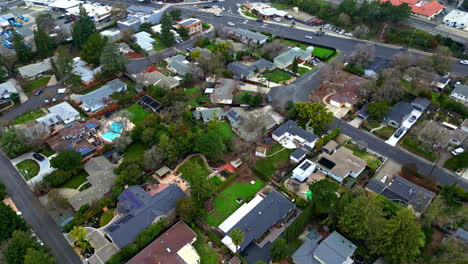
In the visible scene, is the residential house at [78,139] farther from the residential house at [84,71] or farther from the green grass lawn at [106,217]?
the residential house at [84,71]

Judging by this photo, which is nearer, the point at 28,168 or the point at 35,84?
the point at 28,168

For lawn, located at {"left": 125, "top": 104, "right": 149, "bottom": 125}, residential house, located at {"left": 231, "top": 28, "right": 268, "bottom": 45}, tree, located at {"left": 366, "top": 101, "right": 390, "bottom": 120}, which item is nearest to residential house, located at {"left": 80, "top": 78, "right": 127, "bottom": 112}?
lawn, located at {"left": 125, "top": 104, "right": 149, "bottom": 125}

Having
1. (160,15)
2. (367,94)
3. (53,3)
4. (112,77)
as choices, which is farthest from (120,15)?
(367,94)

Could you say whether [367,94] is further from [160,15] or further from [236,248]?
[160,15]

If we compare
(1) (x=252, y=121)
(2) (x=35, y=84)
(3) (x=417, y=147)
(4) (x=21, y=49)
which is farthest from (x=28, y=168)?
(3) (x=417, y=147)

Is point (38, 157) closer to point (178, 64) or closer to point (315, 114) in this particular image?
point (178, 64)

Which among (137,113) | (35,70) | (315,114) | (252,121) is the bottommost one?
(137,113)

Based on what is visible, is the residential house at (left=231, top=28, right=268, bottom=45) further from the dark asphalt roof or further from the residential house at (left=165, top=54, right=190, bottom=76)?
the dark asphalt roof
